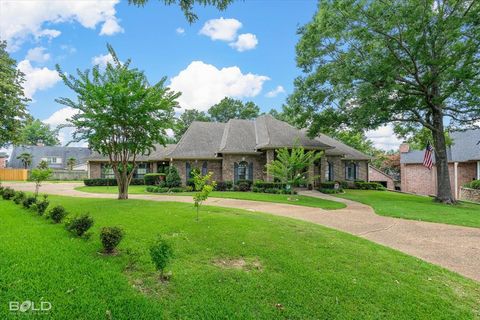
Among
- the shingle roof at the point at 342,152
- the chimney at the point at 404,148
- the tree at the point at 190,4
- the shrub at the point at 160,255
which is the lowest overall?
the shrub at the point at 160,255

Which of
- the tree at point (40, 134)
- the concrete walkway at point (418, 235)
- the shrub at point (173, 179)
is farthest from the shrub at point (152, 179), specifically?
the tree at point (40, 134)

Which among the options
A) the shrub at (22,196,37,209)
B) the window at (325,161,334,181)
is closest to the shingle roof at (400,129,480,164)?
the window at (325,161,334,181)

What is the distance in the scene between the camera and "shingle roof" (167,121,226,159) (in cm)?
2197

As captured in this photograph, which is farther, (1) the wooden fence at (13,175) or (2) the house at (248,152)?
(1) the wooden fence at (13,175)

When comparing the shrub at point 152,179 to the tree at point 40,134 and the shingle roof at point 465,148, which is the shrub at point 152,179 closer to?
the shingle roof at point 465,148

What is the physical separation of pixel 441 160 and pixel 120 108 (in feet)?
61.3

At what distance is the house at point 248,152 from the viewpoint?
2147 centimetres

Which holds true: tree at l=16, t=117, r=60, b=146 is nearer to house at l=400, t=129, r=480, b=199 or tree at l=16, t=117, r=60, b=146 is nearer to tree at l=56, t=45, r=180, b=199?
tree at l=56, t=45, r=180, b=199

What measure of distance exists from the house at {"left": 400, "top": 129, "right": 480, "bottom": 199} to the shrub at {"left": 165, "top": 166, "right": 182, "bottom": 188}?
21610 mm

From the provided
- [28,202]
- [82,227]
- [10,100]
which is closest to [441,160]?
[82,227]

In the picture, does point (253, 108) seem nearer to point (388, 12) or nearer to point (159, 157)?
point (159, 157)

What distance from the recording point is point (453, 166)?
23.4 m

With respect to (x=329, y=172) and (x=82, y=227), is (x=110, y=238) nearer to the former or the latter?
(x=82, y=227)

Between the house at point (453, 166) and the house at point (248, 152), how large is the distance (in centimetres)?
666
